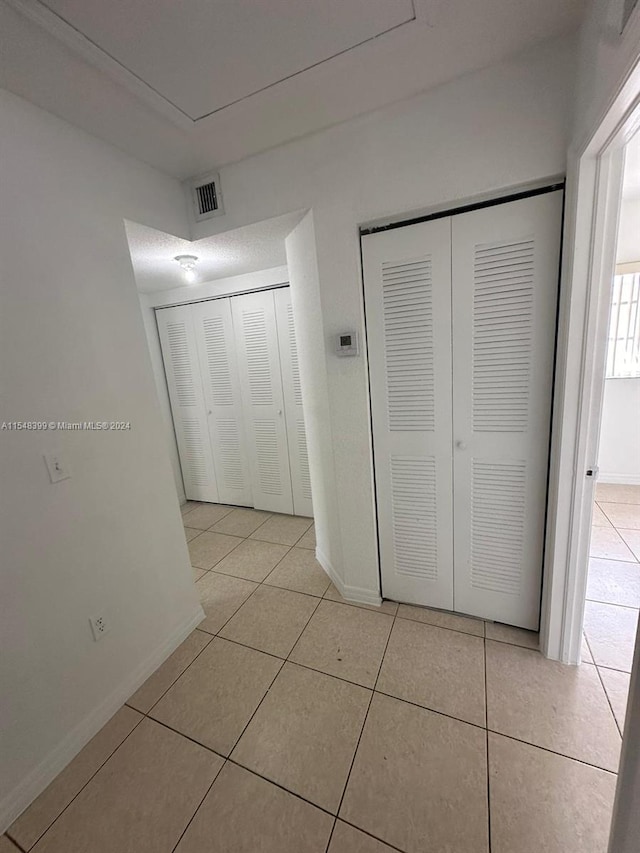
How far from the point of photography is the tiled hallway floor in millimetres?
1026

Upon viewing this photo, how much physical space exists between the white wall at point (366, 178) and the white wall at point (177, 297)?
0.80 metres

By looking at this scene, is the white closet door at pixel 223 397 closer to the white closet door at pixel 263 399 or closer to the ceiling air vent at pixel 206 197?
the white closet door at pixel 263 399

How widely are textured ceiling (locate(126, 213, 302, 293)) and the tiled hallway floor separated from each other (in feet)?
7.14

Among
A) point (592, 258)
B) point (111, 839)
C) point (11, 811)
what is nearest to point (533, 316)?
point (592, 258)

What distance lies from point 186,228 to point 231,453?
78.1 inches

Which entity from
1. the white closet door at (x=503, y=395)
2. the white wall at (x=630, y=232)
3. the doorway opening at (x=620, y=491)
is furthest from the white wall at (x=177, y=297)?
the white wall at (x=630, y=232)

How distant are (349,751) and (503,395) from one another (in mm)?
1534

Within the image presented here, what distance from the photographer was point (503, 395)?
1.46 m

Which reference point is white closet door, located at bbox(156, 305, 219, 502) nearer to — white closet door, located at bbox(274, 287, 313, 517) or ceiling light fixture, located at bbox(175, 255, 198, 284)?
ceiling light fixture, located at bbox(175, 255, 198, 284)

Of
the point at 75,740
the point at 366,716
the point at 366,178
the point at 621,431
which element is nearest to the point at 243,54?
the point at 366,178

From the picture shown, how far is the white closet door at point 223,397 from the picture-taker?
296 cm

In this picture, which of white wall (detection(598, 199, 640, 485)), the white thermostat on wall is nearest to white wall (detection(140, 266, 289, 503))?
the white thermostat on wall

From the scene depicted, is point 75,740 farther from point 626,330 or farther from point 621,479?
point 626,330

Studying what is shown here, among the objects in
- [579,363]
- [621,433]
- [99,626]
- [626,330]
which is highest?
[626,330]
